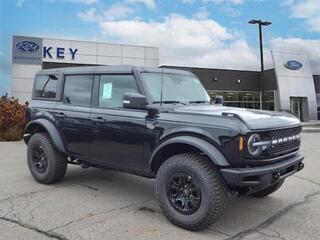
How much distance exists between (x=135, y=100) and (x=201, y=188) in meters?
1.38

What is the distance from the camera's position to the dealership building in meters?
30.9

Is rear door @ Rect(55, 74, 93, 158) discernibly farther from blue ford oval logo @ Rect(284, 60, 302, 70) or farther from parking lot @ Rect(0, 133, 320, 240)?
blue ford oval logo @ Rect(284, 60, 302, 70)

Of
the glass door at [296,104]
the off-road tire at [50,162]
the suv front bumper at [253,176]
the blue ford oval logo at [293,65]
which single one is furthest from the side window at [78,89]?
the glass door at [296,104]

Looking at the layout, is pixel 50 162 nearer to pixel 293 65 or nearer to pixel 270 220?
pixel 270 220

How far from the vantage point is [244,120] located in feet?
16.0

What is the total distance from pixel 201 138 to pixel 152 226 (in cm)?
122

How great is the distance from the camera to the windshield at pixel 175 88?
595 cm

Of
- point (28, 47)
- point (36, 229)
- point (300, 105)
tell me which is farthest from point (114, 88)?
point (300, 105)

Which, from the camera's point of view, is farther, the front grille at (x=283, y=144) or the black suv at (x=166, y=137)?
the front grille at (x=283, y=144)

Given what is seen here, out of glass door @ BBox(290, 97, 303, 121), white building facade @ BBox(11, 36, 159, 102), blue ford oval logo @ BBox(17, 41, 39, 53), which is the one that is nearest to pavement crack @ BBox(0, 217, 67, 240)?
white building facade @ BBox(11, 36, 159, 102)

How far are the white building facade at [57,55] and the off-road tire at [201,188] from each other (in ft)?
80.3

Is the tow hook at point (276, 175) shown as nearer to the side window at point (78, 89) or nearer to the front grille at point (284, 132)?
the front grille at point (284, 132)

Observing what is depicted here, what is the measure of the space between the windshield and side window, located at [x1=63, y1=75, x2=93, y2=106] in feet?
3.73

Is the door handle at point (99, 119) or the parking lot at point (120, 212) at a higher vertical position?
the door handle at point (99, 119)
